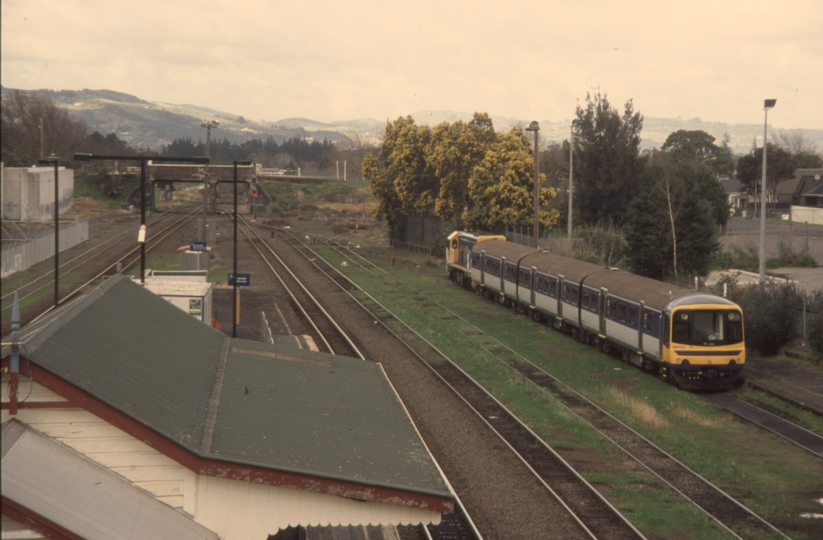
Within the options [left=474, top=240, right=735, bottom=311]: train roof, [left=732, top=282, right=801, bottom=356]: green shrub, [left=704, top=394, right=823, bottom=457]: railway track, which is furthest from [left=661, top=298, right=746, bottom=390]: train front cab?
[left=732, top=282, right=801, bottom=356]: green shrub

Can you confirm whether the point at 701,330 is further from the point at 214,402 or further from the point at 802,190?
the point at 802,190

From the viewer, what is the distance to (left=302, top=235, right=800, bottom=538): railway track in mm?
15633

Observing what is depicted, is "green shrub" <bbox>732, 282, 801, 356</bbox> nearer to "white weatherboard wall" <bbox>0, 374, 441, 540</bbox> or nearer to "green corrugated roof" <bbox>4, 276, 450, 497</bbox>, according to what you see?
"green corrugated roof" <bbox>4, 276, 450, 497</bbox>

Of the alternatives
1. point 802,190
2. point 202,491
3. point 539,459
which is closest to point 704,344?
point 539,459

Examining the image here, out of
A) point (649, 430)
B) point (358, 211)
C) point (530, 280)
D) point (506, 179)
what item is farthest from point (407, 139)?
point (649, 430)

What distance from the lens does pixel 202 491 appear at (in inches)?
350

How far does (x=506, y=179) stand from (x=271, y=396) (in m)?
47.1

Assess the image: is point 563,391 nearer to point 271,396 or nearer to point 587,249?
point 271,396

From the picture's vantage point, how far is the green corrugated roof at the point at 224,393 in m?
8.95

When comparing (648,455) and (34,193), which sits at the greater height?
(34,193)

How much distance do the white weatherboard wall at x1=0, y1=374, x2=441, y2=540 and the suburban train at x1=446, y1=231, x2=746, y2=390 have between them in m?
18.3

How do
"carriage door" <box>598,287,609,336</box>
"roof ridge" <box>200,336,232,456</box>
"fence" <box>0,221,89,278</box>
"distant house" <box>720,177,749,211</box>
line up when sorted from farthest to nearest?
"distant house" <box>720,177,749,211</box>, "fence" <box>0,221,89,278</box>, "carriage door" <box>598,287,609,336</box>, "roof ridge" <box>200,336,232,456</box>

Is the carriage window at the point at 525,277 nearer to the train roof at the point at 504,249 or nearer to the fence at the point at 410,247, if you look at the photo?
the train roof at the point at 504,249

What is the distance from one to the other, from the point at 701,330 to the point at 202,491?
2022cm
